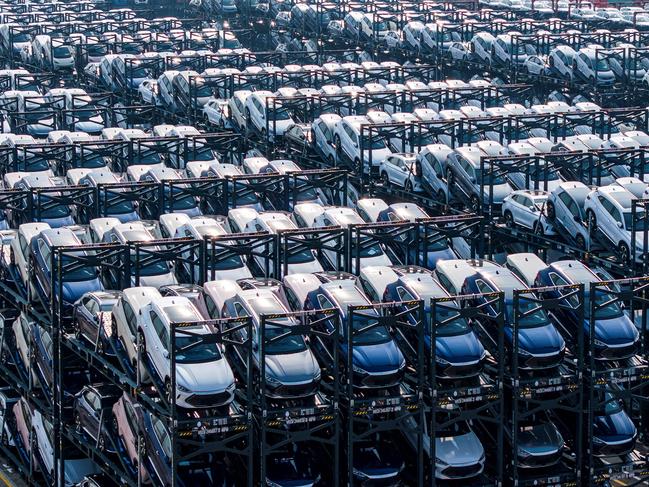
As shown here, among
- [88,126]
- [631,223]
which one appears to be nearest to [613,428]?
[631,223]

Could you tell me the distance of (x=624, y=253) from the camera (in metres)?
50.1

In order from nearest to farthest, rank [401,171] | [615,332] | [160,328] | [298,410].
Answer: [298,410], [160,328], [615,332], [401,171]

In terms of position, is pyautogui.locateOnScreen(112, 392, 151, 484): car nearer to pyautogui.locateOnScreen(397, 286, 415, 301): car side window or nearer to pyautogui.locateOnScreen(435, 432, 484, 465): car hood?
pyautogui.locateOnScreen(435, 432, 484, 465): car hood

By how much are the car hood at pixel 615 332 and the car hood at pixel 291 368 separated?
7031mm

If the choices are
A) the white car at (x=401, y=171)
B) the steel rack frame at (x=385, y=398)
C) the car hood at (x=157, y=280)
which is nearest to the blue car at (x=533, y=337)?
the steel rack frame at (x=385, y=398)

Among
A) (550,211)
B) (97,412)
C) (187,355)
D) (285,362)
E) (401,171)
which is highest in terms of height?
(187,355)

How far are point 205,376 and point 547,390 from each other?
287 inches

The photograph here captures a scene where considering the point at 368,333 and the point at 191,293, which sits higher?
the point at 368,333

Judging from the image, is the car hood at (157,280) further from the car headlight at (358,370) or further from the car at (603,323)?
the car at (603,323)

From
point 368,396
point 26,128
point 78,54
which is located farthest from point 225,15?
point 368,396

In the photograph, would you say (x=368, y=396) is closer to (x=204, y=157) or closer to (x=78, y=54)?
(x=204, y=157)

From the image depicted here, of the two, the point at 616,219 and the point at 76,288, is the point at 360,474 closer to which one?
the point at 76,288

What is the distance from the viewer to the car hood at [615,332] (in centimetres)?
3922

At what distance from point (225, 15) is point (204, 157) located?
4894 centimetres
